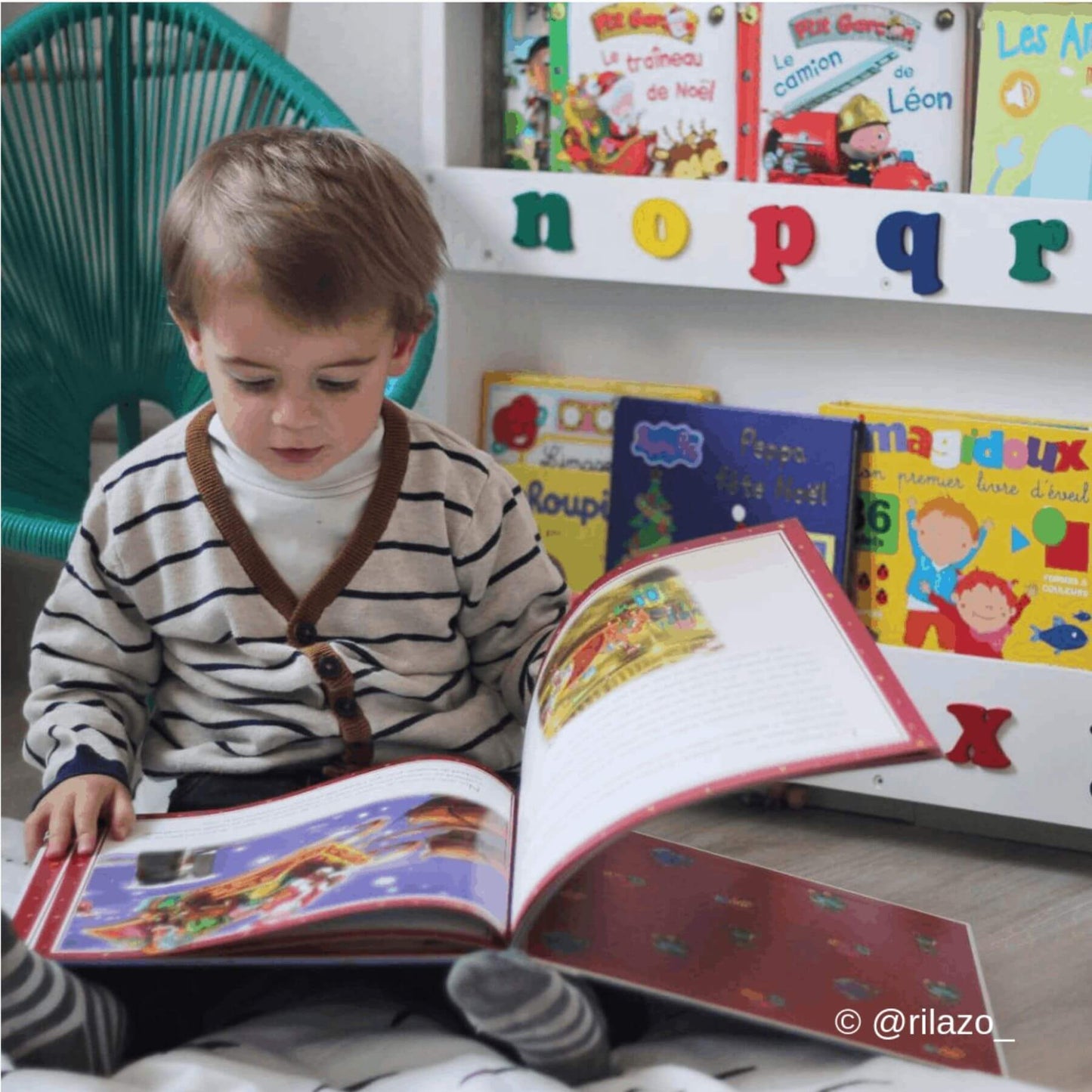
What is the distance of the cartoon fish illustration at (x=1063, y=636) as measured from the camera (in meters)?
1.27

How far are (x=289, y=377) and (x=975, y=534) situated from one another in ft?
2.19

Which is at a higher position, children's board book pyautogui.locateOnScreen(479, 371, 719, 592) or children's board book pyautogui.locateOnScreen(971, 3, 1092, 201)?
children's board book pyautogui.locateOnScreen(971, 3, 1092, 201)

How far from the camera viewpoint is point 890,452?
1.33m

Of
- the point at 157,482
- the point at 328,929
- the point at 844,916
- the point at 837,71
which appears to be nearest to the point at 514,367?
the point at 837,71

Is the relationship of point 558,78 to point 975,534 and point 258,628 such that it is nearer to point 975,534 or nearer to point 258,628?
point 975,534

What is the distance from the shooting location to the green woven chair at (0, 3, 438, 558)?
53.3 inches

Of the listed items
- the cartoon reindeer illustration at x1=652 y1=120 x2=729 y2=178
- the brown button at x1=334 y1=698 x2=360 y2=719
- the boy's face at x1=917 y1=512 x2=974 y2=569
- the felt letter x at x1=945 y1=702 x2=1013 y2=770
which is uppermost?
the cartoon reindeer illustration at x1=652 y1=120 x2=729 y2=178

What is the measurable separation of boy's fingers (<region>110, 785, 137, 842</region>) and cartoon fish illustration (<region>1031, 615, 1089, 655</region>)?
78 centimetres

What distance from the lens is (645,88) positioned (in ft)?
4.42

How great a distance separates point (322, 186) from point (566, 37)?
21.6 inches

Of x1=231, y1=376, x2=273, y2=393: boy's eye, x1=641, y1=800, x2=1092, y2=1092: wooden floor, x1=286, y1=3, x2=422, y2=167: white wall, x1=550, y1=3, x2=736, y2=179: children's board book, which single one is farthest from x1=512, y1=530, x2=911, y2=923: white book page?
x1=286, y1=3, x2=422, y2=167: white wall

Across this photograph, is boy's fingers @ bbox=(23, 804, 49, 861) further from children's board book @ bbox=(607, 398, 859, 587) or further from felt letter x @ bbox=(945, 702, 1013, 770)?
felt letter x @ bbox=(945, 702, 1013, 770)

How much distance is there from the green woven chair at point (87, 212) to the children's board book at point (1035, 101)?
63 centimetres

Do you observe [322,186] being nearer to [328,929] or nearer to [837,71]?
[328,929]
